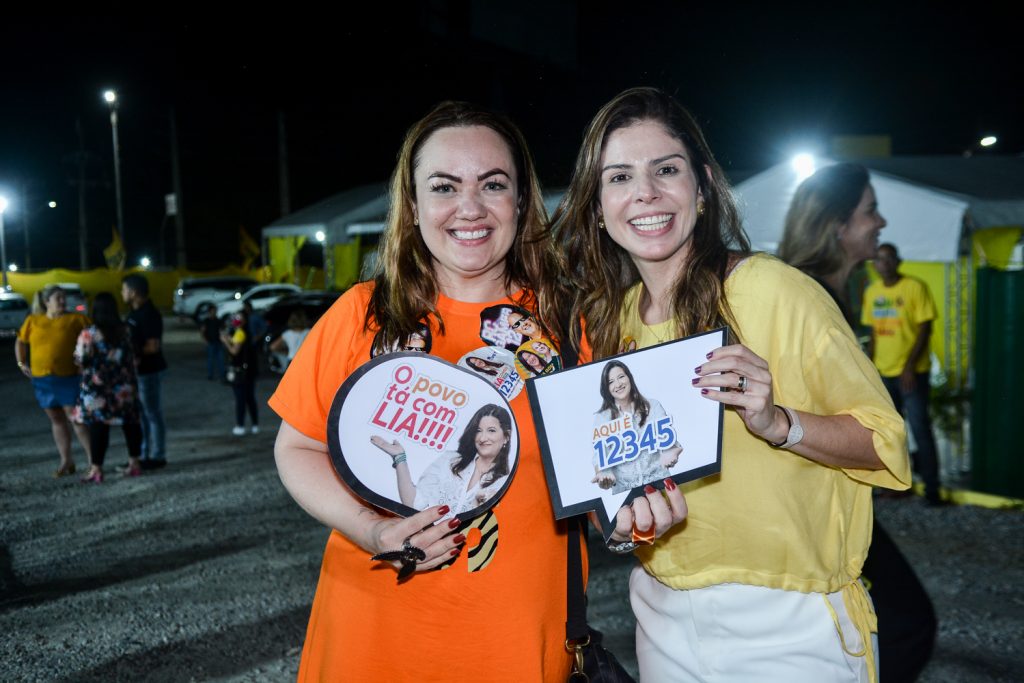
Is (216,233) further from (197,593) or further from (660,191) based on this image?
(660,191)

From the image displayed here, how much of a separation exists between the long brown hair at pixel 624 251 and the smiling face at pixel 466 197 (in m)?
A: 0.19

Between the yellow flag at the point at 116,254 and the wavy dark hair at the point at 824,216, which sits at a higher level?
the yellow flag at the point at 116,254

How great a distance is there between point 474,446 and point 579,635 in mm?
533

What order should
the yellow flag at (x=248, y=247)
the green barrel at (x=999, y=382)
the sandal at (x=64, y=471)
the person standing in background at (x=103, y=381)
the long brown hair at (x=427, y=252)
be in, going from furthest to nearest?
the yellow flag at (x=248, y=247) < the sandal at (x=64, y=471) < the person standing in background at (x=103, y=381) < the green barrel at (x=999, y=382) < the long brown hair at (x=427, y=252)

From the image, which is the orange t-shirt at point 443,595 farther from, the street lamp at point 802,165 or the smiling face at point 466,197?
the street lamp at point 802,165

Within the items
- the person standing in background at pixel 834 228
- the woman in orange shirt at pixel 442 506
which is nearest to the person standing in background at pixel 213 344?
the person standing in background at pixel 834 228

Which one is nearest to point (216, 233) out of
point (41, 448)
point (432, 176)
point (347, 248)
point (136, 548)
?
point (347, 248)

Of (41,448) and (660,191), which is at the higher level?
(660,191)

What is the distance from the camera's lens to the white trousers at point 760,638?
166 cm

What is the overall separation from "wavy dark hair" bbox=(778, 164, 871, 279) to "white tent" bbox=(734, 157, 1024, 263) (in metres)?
5.13

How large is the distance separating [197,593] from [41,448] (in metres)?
5.54

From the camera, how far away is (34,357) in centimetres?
797

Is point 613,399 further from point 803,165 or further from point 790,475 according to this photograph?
point 803,165

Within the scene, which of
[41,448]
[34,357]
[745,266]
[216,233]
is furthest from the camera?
[216,233]
